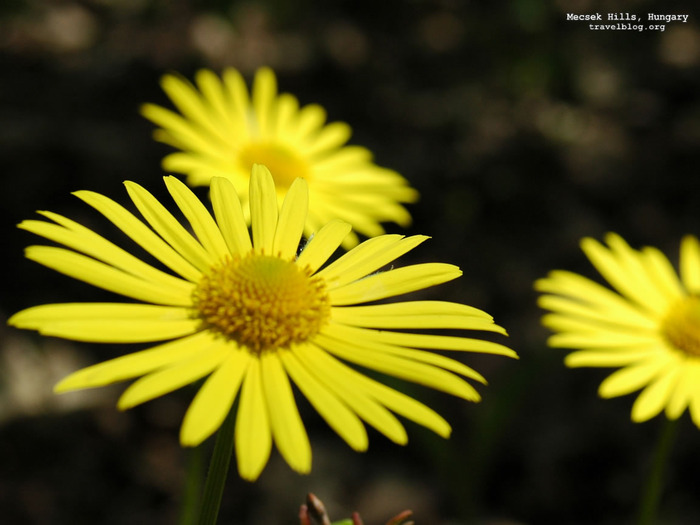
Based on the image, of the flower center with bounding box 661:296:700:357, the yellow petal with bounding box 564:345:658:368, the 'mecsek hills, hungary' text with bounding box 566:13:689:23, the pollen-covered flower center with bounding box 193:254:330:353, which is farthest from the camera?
the 'mecsek hills, hungary' text with bounding box 566:13:689:23

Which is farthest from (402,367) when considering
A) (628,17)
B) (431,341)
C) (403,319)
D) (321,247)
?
(628,17)

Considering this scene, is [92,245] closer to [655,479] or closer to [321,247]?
[321,247]

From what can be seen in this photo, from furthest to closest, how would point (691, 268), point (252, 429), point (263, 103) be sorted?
point (263, 103) < point (691, 268) < point (252, 429)

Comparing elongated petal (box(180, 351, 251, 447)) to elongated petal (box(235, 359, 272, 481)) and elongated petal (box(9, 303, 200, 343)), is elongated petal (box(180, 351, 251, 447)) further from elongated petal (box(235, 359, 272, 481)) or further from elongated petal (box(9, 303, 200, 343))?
elongated petal (box(9, 303, 200, 343))

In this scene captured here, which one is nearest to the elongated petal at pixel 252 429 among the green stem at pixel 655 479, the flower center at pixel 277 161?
the green stem at pixel 655 479

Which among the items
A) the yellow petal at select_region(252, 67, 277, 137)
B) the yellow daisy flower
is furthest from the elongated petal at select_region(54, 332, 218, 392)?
the yellow petal at select_region(252, 67, 277, 137)

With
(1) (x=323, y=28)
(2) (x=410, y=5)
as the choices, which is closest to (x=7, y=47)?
(1) (x=323, y=28)

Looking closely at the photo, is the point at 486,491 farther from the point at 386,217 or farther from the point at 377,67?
the point at 377,67
